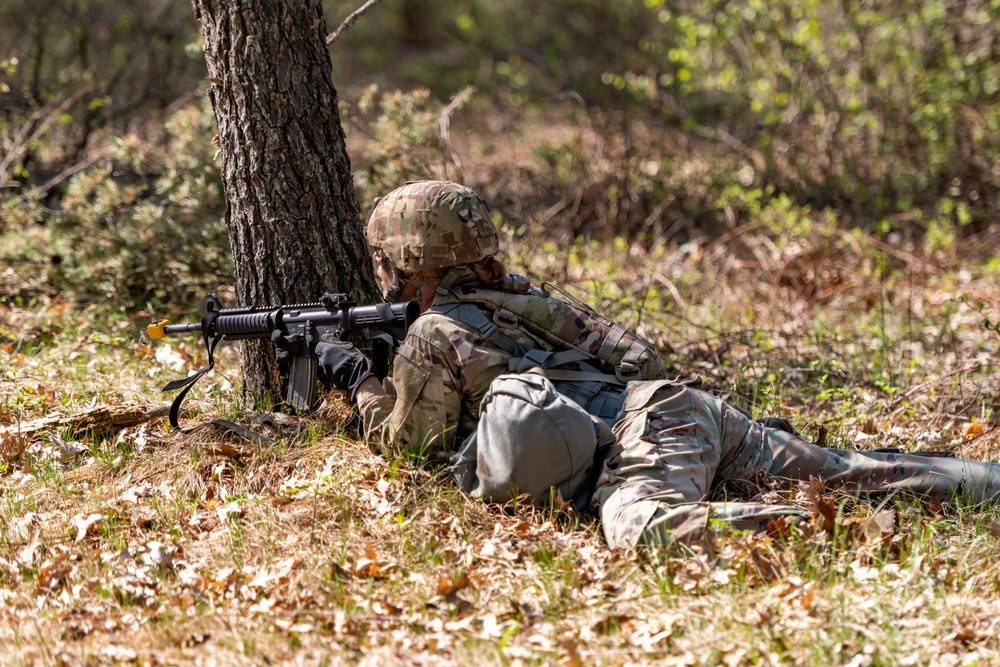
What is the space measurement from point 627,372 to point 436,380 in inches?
33.0

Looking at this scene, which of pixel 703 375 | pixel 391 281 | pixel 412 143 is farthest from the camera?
pixel 412 143

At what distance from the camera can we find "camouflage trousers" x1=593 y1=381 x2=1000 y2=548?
3.52 meters

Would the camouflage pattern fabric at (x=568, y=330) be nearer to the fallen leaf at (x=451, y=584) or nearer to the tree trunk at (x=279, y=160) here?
the tree trunk at (x=279, y=160)

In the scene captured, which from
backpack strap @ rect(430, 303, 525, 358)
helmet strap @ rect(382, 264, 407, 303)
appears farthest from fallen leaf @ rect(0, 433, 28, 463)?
backpack strap @ rect(430, 303, 525, 358)

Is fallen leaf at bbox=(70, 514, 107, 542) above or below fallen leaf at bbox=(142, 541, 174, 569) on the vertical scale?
above

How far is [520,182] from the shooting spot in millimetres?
9812

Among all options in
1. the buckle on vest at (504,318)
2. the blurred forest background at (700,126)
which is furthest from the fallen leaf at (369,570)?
the blurred forest background at (700,126)

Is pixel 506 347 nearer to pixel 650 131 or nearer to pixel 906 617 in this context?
pixel 906 617

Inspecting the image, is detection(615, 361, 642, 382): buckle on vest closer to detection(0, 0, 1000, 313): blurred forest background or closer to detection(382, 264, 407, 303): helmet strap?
detection(382, 264, 407, 303): helmet strap

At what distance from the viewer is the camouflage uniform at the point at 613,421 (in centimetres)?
376

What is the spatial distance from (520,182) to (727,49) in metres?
3.03

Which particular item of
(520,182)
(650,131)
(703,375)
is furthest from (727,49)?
(703,375)

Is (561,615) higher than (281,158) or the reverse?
the reverse

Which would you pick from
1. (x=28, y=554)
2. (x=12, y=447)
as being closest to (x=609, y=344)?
(x=28, y=554)
